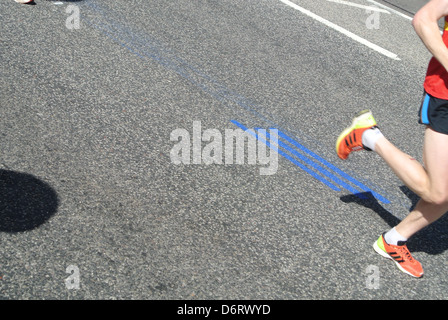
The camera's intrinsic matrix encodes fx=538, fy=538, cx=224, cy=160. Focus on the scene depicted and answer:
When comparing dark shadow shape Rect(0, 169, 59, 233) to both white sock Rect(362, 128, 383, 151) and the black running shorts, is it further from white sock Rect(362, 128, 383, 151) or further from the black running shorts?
the black running shorts

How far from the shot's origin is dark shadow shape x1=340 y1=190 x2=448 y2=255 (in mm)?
4207

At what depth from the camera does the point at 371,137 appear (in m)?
3.97

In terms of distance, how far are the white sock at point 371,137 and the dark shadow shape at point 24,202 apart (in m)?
2.29

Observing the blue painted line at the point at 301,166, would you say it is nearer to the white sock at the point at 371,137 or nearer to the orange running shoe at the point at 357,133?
the orange running shoe at the point at 357,133

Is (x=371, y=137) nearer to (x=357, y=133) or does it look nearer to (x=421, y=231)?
(x=357, y=133)

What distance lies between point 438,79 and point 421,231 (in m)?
1.42

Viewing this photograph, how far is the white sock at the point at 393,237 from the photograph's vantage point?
12.8ft

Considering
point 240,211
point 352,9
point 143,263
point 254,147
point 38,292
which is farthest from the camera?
point 352,9

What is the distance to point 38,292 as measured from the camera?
3150 millimetres

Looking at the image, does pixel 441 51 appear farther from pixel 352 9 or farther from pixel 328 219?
pixel 352 9

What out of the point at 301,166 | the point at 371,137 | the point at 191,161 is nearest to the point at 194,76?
the point at 191,161

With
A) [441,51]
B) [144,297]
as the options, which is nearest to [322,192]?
[441,51]

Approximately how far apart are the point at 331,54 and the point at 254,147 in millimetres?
2704

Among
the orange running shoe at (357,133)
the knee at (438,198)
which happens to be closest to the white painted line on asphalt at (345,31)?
the orange running shoe at (357,133)
